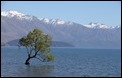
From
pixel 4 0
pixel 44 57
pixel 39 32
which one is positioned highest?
pixel 4 0

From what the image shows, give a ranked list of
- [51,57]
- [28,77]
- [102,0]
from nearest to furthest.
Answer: [102,0], [28,77], [51,57]

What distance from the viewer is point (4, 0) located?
22.0 m

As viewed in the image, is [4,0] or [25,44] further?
[25,44]

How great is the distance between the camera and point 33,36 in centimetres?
6606

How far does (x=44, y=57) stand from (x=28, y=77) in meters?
21.1

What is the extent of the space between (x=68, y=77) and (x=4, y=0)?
82.3ft

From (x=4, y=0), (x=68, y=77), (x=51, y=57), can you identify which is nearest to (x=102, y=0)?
(x=4, y=0)

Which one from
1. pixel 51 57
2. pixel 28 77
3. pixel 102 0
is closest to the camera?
pixel 102 0

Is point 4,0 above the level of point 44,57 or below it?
above

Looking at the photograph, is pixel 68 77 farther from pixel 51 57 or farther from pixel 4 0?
pixel 4 0

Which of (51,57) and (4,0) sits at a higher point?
(4,0)

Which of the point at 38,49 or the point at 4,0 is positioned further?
the point at 38,49

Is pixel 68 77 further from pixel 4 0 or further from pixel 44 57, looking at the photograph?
pixel 4 0

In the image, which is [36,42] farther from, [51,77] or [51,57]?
[51,77]
